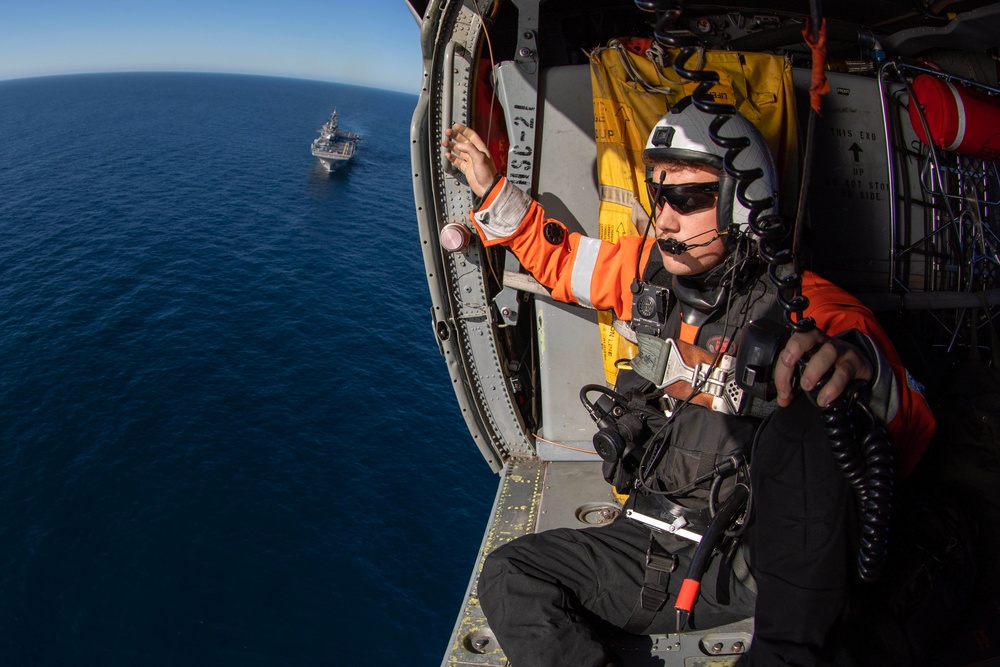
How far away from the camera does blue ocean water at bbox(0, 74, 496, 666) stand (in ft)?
73.1

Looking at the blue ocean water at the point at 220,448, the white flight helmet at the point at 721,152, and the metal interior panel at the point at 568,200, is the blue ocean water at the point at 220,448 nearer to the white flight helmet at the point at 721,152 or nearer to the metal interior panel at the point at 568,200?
the metal interior panel at the point at 568,200

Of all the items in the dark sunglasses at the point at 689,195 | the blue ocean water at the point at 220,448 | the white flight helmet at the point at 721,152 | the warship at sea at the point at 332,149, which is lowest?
the blue ocean water at the point at 220,448

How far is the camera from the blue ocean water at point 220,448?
73.1 ft

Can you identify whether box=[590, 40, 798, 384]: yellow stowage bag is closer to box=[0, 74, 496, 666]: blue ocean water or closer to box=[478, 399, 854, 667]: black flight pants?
box=[478, 399, 854, 667]: black flight pants

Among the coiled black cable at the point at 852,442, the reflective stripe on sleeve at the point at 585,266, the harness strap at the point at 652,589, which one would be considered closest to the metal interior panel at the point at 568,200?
the reflective stripe on sleeve at the point at 585,266

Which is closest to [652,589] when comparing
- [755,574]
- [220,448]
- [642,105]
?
[755,574]

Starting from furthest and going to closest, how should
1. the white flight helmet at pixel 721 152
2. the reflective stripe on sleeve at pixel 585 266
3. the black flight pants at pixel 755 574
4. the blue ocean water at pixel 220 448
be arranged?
the blue ocean water at pixel 220 448, the reflective stripe on sleeve at pixel 585 266, the white flight helmet at pixel 721 152, the black flight pants at pixel 755 574

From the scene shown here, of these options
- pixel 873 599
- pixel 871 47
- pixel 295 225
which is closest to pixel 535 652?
pixel 873 599

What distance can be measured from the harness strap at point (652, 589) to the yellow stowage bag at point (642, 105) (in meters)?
1.49

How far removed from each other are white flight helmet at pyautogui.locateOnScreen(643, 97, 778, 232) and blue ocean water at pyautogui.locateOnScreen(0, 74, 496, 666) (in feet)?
72.8

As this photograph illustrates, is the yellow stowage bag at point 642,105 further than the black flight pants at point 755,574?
Yes

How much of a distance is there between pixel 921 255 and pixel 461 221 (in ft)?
9.90

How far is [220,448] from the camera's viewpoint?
27.4 meters

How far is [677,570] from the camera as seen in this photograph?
2938 mm
